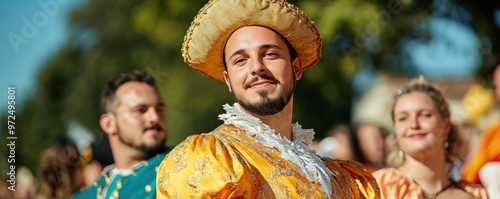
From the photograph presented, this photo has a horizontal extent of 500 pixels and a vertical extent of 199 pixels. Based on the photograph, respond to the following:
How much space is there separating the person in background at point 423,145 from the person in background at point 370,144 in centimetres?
186

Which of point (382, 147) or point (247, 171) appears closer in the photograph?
point (247, 171)

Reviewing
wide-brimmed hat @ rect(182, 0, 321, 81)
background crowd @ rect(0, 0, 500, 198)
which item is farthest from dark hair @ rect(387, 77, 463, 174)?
wide-brimmed hat @ rect(182, 0, 321, 81)

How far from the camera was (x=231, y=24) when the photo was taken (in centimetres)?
345

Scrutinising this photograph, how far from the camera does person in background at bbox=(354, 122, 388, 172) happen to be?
6.73 meters

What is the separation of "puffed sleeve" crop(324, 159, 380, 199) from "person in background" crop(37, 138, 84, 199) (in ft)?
9.11

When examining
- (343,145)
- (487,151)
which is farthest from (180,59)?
(487,151)

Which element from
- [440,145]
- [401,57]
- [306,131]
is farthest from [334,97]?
[306,131]

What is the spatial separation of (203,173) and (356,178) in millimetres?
811

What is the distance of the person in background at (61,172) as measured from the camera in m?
6.13

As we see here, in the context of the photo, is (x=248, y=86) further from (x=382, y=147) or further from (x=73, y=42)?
(x=73, y=42)

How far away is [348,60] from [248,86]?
753 centimetres

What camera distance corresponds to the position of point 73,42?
23109mm

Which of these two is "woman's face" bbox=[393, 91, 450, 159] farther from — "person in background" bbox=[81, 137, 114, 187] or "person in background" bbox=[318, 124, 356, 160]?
"person in background" bbox=[81, 137, 114, 187]

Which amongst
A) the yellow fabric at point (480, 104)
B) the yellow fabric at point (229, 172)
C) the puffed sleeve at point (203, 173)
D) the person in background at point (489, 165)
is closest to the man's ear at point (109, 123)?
the yellow fabric at point (229, 172)
